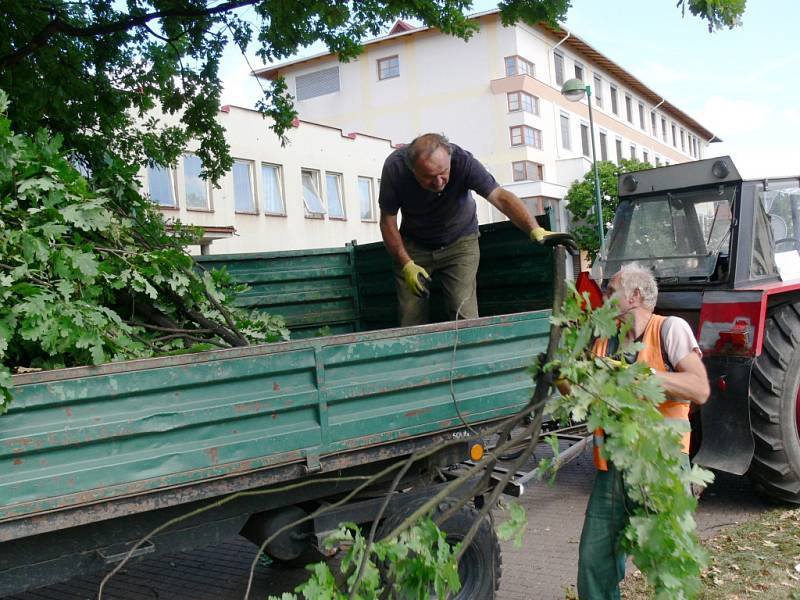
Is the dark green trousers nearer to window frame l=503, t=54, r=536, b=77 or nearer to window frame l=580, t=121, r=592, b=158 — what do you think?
window frame l=503, t=54, r=536, b=77

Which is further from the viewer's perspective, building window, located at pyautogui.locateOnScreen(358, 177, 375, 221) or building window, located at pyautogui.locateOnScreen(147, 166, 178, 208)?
building window, located at pyautogui.locateOnScreen(358, 177, 375, 221)

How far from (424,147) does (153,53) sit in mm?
4856

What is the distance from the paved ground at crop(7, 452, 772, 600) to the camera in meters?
4.74

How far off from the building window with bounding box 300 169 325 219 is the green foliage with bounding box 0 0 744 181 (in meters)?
14.7

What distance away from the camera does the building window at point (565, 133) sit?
34847 mm

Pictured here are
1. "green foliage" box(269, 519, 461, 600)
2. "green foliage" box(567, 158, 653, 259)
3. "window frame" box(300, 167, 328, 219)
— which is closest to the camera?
"green foliage" box(269, 519, 461, 600)

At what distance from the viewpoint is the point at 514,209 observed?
4.34m

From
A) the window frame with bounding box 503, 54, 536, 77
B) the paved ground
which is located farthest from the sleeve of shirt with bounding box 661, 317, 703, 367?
the window frame with bounding box 503, 54, 536, 77

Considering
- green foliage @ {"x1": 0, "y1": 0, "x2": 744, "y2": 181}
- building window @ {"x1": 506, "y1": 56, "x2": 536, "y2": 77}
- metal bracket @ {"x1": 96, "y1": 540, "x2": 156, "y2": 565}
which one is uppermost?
building window @ {"x1": 506, "y1": 56, "x2": 536, "y2": 77}

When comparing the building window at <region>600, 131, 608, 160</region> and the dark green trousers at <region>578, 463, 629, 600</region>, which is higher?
the building window at <region>600, 131, 608, 160</region>

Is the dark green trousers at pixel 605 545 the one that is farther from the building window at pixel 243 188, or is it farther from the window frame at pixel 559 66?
the window frame at pixel 559 66

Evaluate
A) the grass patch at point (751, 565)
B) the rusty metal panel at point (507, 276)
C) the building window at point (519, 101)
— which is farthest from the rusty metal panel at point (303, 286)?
the building window at point (519, 101)

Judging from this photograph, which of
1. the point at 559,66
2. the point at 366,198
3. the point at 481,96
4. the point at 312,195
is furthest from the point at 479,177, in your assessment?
the point at 559,66

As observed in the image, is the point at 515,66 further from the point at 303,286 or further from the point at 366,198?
the point at 303,286
